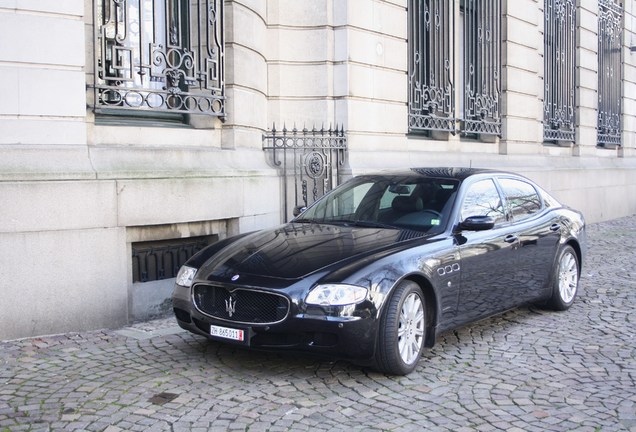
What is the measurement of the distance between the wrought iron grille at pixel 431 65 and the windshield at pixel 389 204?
18.9 feet

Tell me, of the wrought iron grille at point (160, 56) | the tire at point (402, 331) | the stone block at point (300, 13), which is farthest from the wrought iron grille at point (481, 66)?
the tire at point (402, 331)

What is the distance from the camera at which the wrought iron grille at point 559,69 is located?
58.8 ft

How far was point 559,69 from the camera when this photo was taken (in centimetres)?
1845

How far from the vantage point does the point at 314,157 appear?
34.1 feet

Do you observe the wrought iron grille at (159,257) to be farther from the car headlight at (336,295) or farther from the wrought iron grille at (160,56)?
the car headlight at (336,295)

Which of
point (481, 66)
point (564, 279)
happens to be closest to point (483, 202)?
point (564, 279)

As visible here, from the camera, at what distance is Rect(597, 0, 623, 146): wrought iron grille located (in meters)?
20.9

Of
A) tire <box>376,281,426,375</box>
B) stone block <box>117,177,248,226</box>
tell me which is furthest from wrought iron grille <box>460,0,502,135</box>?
tire <box>376,281,426,375</box>

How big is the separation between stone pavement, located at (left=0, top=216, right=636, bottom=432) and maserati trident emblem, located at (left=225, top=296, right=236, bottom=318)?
0.48 metres

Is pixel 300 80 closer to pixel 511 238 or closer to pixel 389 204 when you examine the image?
pixel 389 204

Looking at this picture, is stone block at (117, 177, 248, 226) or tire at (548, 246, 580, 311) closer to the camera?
stone block at (117, 177, 248, 226)

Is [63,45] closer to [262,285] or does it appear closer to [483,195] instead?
[262,285]

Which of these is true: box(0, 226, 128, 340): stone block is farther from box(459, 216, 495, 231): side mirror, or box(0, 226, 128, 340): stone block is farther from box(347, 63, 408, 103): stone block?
box(347, 63, 408, 103): stone block

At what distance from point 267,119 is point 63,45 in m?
4.26
